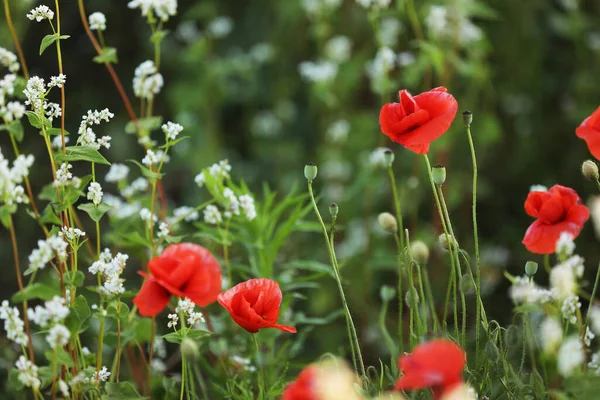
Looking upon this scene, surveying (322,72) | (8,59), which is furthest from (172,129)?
(322,72)

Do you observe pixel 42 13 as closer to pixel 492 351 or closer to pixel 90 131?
pixel 90 131

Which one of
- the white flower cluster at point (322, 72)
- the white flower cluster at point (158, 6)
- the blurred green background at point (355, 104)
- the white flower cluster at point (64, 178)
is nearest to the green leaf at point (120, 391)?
the white flower cluster at point (64, 178)

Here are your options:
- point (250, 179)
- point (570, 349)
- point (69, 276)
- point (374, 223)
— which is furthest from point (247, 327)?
point (250, 179)

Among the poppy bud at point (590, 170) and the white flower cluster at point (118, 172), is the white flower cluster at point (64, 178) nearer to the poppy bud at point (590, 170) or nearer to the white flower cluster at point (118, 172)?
the white flower cluster at point (118, 172)

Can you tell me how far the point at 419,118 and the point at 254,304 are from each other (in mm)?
217

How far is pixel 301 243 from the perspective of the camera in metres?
1.75

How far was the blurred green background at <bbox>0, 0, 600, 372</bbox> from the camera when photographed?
164cm

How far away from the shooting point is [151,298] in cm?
65

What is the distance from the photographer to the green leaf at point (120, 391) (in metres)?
0.73

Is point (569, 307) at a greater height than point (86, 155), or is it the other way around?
point (86, 155)

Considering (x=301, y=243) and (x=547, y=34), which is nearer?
(x=301, y=243)

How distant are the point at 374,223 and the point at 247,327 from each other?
3.26ft

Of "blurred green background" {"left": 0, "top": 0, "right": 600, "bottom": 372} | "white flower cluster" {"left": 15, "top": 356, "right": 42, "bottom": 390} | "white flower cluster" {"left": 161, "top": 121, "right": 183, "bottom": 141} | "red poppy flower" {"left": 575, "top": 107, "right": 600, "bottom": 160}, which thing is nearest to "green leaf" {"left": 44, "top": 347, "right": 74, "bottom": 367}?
"white flower cluster" {"left": 15, "top": 356, "right": 42, "bottom": 390}

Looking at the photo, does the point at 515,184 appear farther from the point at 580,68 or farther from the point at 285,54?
the point at 285,54
